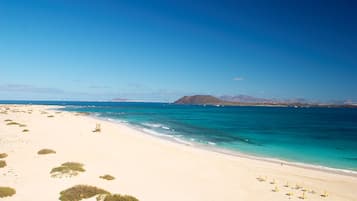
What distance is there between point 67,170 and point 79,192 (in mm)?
4220

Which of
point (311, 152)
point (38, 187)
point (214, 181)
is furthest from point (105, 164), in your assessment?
point (311, 152)

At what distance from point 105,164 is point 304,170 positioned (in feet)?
50.5

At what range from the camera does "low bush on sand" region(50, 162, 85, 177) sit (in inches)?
629

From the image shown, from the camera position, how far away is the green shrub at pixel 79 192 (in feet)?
40.5

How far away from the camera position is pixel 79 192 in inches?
505

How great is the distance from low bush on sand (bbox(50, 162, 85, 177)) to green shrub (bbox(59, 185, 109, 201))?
3.08m

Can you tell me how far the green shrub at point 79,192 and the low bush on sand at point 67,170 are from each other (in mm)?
3079

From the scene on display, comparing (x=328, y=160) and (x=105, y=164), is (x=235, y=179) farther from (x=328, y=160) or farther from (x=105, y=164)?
(x=328, y=160)

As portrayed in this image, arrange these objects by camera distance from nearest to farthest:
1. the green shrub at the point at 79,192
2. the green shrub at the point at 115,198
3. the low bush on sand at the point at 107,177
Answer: the green shrub at the point at 115,198
the green shrub at the point at 79,192
the low bush on sand at the point at 107,177

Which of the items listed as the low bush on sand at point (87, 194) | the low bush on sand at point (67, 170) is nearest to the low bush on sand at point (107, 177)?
the low bush on sand at point (67, 170)

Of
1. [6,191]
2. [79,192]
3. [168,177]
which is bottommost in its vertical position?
[168,177]

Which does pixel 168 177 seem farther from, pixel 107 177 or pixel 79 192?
→ pixel 79 192

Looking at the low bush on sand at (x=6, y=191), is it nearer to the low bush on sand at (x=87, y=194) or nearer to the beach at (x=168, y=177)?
the beach at (x=168, y=177)

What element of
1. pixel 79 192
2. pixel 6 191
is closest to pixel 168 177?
pixel 79 192
